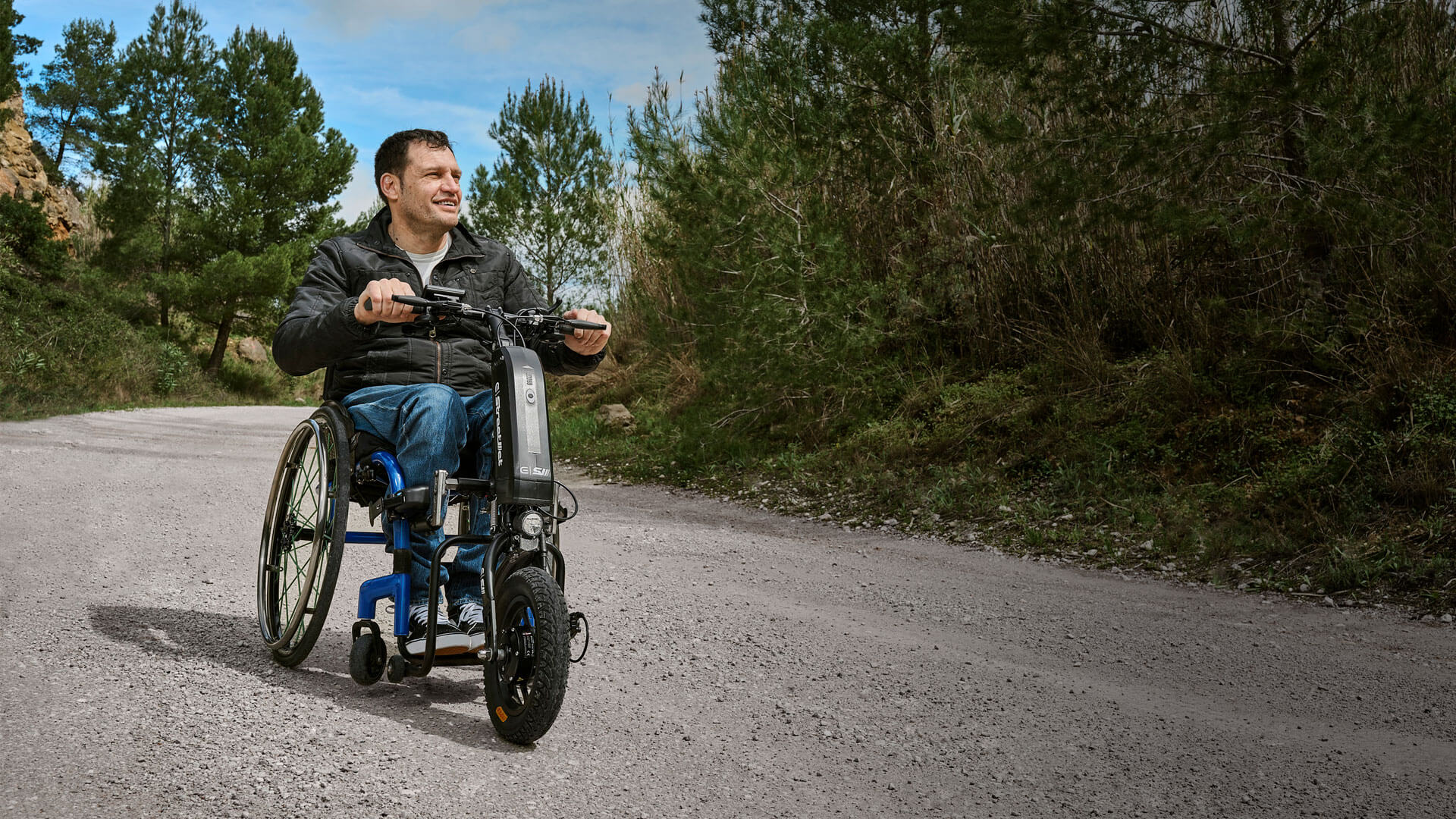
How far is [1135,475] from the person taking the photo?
7.30 m

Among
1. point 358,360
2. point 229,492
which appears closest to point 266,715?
point 358,360

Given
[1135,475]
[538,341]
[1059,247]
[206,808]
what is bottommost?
[206,808]

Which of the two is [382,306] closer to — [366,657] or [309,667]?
[366,657]

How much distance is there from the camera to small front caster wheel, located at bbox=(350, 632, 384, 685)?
3113 millimetres

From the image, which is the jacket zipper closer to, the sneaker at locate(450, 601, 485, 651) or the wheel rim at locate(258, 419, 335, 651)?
the wheel rim at locate(258, 419, 335, 651)

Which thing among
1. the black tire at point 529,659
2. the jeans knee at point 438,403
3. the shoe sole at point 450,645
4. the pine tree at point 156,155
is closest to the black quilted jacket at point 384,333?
the jeans knee at point 438,403

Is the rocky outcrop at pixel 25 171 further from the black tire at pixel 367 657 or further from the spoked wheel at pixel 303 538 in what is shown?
the black tire at pixel 367 657

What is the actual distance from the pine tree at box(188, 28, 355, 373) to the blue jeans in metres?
30.8

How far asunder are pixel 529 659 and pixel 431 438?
763mm

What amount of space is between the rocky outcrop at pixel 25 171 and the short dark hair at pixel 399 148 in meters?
32.5

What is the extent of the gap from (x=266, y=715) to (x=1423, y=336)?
708 centimetres

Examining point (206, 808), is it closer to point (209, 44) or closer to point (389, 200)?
point (389, 200)

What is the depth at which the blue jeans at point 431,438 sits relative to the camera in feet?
10.0

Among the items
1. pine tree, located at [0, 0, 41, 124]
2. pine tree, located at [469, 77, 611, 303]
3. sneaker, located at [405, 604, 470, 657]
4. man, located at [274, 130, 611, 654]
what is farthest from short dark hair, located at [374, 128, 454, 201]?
pine tree, located at [0, 0, 41, 124]
